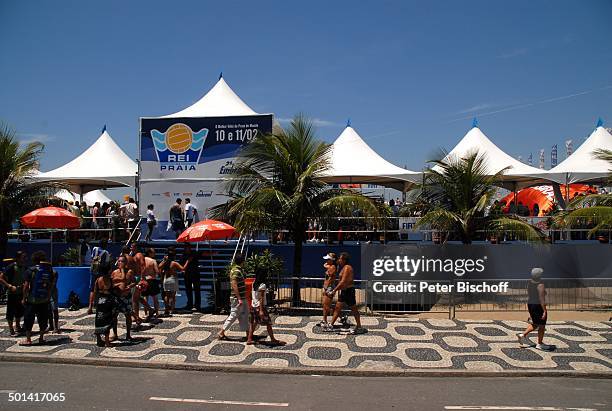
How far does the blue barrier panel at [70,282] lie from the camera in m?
13.3

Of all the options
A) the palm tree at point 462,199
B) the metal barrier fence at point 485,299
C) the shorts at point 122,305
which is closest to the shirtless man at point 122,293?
the shorts at point 122,305

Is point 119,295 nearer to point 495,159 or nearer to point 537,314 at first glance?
point 537,314

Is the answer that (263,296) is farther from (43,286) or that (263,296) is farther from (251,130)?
(251,130)

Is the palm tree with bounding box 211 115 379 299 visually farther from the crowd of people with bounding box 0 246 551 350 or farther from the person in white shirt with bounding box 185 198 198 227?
the person in white shirt with bounding box 185 198 198 227

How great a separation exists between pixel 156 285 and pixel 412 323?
19.5 ft

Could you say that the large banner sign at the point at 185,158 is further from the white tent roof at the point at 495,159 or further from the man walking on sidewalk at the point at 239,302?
the white tent roof at the point at 495,159

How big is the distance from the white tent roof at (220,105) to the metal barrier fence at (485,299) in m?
10.6

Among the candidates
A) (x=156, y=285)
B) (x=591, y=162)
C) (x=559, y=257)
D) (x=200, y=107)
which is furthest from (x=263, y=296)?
(x=591, y=162)

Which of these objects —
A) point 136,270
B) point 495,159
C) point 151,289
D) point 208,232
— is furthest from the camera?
point 495,159

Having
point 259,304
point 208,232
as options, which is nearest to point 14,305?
point 208,232

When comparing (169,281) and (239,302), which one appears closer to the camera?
(239,302)

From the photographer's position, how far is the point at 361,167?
22453 mm

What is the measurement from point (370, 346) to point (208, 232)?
5.14m

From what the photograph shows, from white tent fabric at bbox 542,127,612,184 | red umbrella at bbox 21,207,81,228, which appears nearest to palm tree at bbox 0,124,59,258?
red umbrella at bbox 21,207,81,228
